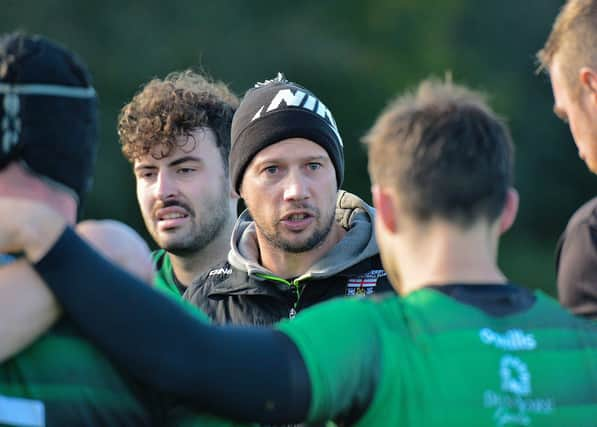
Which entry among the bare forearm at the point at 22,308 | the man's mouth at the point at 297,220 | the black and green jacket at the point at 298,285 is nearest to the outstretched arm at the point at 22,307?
the bare forearm at the point at 22,308

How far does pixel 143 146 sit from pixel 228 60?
12.1m

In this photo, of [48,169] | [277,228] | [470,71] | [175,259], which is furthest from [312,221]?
[470,71]

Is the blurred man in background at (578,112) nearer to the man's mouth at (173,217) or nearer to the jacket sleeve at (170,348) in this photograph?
the jacket sleeve at (170,348)

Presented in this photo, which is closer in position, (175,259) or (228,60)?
(175,259)

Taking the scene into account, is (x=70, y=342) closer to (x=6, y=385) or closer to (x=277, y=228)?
(x=6, y=385)

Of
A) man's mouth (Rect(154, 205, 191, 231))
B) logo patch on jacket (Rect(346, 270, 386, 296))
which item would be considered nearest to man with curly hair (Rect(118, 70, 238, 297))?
man's mouth (Rect(154, 205, 191, 231))

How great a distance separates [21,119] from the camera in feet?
8.07

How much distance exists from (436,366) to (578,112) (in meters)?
1.12

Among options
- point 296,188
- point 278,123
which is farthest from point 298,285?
point 278,123

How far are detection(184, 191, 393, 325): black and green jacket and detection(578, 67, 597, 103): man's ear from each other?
1137mm

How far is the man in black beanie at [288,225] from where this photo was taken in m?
4.16

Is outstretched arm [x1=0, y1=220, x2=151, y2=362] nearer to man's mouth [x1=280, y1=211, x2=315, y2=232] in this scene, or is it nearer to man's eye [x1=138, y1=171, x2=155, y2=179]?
man's mouth [x1=280, y1=211, x2=315, y2=232]

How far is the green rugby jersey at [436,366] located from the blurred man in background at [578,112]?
46cm

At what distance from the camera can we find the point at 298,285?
415 centimetres
